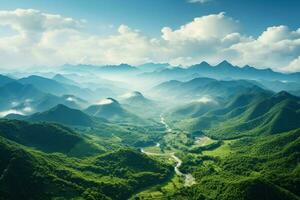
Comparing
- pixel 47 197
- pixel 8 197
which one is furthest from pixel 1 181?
pixel 47 197

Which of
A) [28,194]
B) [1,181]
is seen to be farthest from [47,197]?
[1,181]

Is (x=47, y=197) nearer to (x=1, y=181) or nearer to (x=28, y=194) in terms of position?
(x=28, y=194)

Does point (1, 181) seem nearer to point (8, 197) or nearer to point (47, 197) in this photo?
point (8, 197)
